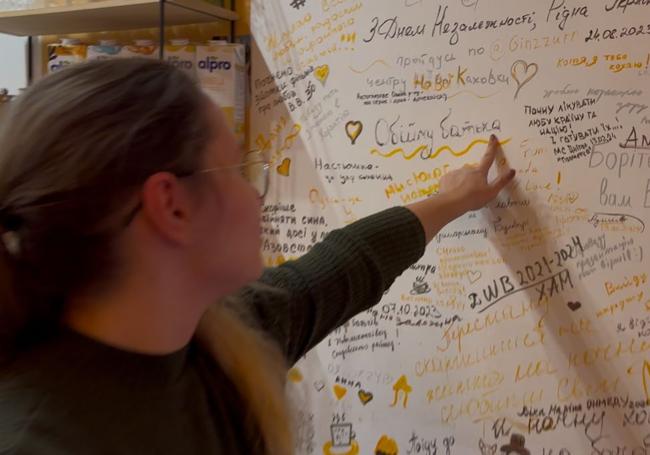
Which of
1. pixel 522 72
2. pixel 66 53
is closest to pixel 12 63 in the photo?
pixel 66 53

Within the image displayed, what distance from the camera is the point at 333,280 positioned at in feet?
3.40

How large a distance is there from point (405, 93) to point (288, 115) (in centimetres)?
31

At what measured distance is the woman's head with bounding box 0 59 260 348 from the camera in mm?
664

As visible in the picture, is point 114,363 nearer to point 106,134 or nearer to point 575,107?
point 106,134

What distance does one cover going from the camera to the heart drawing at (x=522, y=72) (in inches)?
48.9

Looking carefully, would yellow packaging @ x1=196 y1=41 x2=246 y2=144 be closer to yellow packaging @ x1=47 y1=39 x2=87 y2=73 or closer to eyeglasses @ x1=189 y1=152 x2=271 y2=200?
yellow packaging @ x1=47 y1=39 x2=87 y2=73

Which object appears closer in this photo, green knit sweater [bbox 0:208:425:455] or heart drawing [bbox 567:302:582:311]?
green knit sweater [bbox 0:208:425:455]

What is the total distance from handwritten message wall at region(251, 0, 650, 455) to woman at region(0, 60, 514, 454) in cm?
62

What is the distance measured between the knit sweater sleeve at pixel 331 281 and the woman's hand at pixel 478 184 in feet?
0.54

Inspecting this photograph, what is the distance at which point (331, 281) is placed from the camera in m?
1.03

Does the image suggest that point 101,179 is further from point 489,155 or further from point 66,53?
point 66,53

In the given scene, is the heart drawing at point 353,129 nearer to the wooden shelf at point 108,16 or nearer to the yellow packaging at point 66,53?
the wooden shelf at point 108,16

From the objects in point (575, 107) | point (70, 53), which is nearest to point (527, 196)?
point (575, 107)

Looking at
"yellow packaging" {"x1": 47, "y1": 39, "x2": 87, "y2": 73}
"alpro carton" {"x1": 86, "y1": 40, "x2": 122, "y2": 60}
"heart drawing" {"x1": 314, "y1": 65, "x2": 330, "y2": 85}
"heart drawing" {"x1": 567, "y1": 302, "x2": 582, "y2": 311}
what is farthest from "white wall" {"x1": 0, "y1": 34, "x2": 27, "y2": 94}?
"heart drawing" {"x1": 567, "y1": 302, "x2": 582, "y2": 311}
